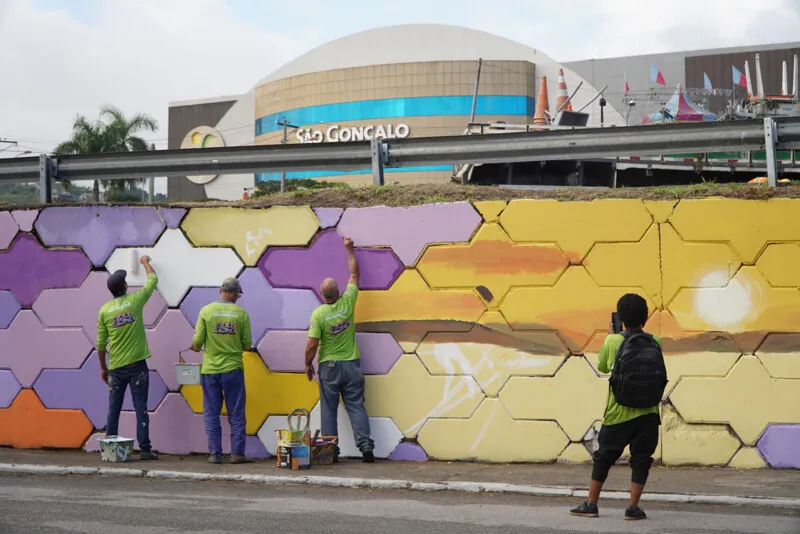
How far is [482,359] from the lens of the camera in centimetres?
835

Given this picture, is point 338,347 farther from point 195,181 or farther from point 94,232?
point 195,181

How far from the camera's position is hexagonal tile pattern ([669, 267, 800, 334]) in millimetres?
7738

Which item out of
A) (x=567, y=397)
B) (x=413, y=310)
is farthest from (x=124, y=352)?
(x=567, y=397)

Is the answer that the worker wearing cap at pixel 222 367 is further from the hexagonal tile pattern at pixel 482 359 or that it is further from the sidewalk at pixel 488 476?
the hexagonal tile pattern at pixel 482 359

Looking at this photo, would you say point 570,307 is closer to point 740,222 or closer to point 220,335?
point 740,222

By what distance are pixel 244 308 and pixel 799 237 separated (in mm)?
4947

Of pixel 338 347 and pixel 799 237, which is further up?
pixel 799 237

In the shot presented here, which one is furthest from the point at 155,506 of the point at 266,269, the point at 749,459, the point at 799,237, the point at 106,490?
the point at 799,237

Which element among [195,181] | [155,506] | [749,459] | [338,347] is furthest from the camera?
[195,181]

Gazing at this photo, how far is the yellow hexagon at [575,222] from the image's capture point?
319 inches

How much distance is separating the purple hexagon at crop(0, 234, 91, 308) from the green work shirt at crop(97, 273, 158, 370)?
0.80 meters

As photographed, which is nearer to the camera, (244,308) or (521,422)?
(521,422)

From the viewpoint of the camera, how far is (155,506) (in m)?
6.42

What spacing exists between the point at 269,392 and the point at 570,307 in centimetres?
292
